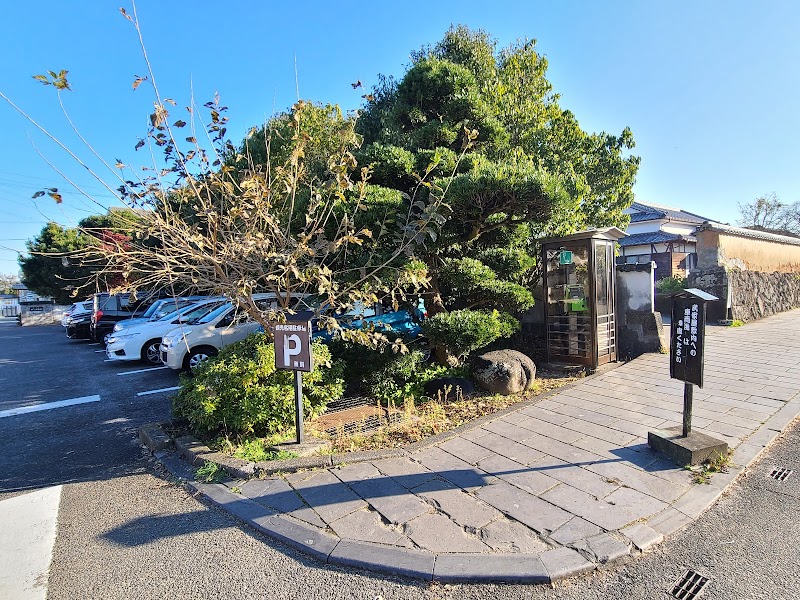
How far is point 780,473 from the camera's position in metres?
3.55

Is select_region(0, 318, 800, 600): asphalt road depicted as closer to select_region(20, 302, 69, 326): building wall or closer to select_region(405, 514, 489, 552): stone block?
select_region(405, 514, 489, 552): stone block

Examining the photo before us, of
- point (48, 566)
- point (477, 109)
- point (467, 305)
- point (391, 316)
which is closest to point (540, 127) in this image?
point (477, 109)

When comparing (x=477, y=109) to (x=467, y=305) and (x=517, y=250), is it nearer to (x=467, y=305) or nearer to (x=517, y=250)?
(x=517, y=250)

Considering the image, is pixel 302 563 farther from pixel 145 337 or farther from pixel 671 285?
pixel 671 285

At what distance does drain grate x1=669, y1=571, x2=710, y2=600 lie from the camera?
7.47 ft

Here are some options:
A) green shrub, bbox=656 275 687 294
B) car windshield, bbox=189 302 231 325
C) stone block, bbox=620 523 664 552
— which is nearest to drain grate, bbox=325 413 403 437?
stone block, bbox=620 523 664 552

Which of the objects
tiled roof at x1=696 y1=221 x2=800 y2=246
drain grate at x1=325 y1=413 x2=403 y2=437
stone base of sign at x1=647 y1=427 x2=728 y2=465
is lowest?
drain grate at x1=325 y1=413 x2=403 y2=437

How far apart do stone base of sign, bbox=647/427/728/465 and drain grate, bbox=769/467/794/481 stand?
0.33 meters

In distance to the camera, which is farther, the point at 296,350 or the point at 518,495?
the point at 296,350

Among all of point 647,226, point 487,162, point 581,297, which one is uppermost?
point 647,226

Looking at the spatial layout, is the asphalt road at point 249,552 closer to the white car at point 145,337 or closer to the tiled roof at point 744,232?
the white car at point 145,337

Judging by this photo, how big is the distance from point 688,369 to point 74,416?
783 centimetres

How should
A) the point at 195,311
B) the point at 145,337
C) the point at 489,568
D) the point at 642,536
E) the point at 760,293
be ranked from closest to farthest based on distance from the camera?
the point at 489,568 < the point at 642,536 < the point at 195,311 < the point at 145,337 < the point at 760,293

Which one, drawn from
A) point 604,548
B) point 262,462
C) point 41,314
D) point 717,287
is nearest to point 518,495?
point 604,548
